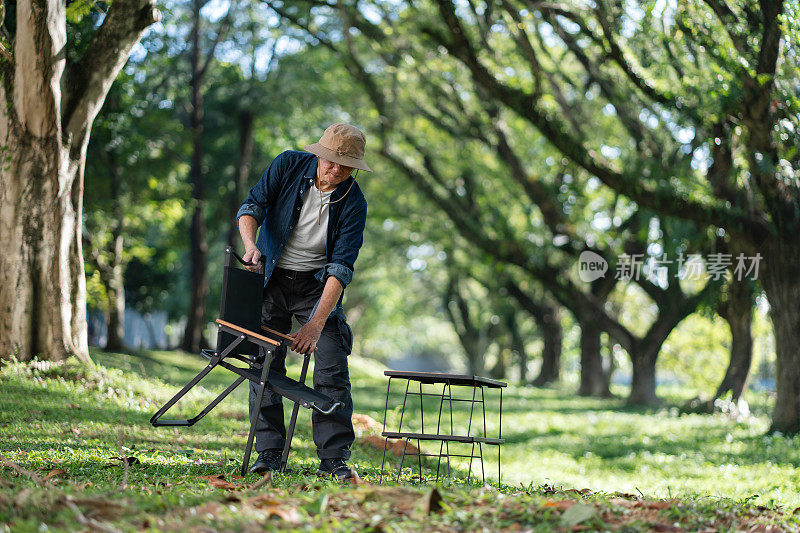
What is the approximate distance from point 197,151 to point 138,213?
3.80m

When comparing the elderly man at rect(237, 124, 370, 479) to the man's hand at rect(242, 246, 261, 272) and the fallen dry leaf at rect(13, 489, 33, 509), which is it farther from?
the fallen dry leaf at rect(13, 489, 33, 509)

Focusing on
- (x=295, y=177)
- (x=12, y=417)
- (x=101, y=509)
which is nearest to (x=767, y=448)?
(x=295, y=177)

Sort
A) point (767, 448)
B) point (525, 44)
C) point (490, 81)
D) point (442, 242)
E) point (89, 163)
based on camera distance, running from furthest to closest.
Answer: point (442, 242)
point (89, 163)
point (490, 81)
point (525, 44)
point (767, 448)

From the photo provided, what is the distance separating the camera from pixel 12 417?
728 cm

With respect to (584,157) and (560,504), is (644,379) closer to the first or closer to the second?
(584,157)

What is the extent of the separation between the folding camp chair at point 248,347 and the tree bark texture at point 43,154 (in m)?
4.78

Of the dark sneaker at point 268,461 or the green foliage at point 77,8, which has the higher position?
the green foliage at point 77,8

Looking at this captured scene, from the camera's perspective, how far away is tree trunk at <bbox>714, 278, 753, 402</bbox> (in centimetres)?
1853

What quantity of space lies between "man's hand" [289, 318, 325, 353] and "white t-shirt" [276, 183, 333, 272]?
0.58 metres

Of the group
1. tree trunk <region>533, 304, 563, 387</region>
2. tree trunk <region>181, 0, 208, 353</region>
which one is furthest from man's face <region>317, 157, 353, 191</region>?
tree trunk <region>533, 304, 563, 387</region>

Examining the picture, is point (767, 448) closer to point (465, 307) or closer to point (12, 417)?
point (12, 417)

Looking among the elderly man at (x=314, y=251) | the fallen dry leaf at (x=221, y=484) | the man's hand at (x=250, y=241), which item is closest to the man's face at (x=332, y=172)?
the elderly man at (x=314, y=251)

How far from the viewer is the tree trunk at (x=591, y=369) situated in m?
26.4

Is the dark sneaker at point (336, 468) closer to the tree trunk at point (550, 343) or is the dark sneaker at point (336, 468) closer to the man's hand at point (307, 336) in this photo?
the man's hand at point (307, 336)
